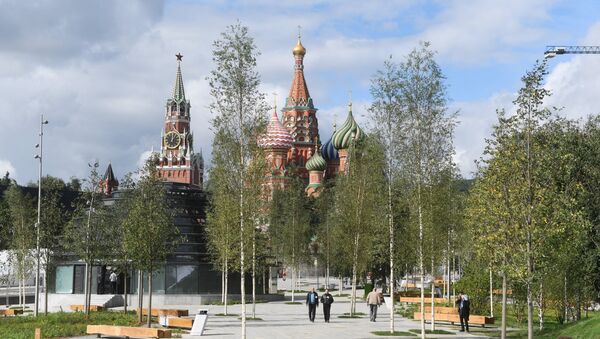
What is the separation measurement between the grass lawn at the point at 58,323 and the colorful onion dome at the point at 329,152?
11314 centimetres

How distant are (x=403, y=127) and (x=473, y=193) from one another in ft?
20.0

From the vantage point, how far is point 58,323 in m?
37.0

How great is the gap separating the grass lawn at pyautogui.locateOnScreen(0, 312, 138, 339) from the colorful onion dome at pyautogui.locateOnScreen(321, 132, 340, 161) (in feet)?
371

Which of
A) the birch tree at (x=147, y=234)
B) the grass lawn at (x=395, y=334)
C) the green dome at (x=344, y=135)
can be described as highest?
the green dome at (x=344, y=135)

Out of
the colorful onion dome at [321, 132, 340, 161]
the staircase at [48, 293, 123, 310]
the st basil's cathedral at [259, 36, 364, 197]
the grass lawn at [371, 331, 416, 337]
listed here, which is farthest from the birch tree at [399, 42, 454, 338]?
the colorful onion dome at [321, 132, 340, 161]

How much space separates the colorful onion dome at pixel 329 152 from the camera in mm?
154625

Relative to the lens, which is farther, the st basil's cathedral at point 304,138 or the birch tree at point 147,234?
the st basil's cathedral at point 304,138

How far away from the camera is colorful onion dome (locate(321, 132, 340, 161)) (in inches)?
6088

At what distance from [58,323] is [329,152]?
393ft

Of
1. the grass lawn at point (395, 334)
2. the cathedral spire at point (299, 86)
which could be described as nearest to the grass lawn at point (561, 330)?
the grass lawn at point (395, 334)

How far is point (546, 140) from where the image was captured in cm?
2508

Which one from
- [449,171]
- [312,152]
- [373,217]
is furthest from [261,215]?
[312,152]

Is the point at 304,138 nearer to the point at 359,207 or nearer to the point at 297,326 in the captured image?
the point at 359,207

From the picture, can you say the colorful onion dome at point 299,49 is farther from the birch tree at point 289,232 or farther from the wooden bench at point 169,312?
the wooden bench at point 169,312
